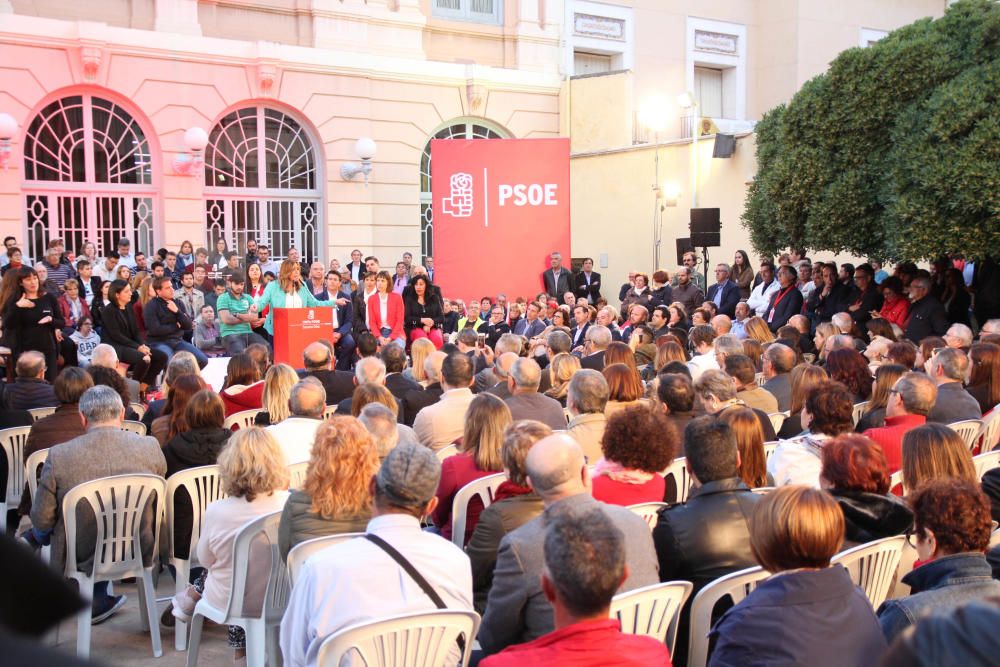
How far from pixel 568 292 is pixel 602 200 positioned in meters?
5.56

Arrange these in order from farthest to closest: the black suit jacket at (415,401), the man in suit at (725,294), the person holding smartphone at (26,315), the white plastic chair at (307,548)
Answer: the man in suit at (725,294)
the person holding smartphone at (26,315)
the black suit jacket at (415,401)
the white plastic chair at (307,548)

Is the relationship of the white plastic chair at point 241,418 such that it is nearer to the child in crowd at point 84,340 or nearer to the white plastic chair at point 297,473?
the white plastic chair at point 297,473

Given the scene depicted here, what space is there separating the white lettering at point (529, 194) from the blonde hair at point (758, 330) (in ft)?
9.10

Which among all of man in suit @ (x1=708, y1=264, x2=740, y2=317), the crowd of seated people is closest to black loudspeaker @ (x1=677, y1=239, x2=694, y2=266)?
man in suit @ (x1=708, y1=264, x2=740, y2=317)

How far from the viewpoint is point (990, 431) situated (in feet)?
17.4

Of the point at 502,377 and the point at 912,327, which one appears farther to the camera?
the point at 912,327

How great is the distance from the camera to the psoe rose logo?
32.1 ft

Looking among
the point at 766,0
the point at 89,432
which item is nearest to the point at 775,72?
the point at 766,0

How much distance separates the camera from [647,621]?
2.80 m

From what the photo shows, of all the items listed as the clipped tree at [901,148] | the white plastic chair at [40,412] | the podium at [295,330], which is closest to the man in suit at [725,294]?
the clipped tree at [901,148]

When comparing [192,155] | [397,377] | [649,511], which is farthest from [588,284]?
[649,511]

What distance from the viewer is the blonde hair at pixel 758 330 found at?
834 centimetres

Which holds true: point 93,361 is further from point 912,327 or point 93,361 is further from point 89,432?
point 912,327

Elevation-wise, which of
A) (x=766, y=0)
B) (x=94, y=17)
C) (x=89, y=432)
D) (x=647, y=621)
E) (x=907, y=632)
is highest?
(x=766, y=0)
